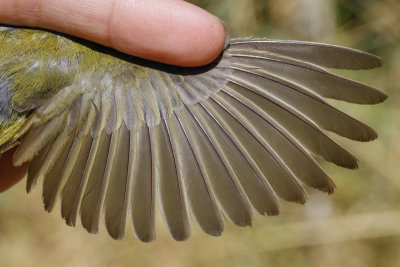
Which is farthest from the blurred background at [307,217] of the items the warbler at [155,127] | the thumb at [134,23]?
the thumb at [134,23]

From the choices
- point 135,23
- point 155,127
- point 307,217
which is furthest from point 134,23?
point 307,217

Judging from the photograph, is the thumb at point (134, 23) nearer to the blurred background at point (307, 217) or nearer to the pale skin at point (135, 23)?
the pale skin at point (135, 23)

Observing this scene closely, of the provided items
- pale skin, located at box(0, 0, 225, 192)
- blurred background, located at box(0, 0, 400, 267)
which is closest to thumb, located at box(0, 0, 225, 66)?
pale skin, located at box(0, 0, 225, 192)

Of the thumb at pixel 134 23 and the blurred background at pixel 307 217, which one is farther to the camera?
the blurred background at pixel 307 217

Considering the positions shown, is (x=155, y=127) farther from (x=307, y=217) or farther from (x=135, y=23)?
(x=307, y=217)

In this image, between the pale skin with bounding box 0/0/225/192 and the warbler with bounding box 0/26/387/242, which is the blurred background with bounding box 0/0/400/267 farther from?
the pale skin with bounding box 0/0/225/192

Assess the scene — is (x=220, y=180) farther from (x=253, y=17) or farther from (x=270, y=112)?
(x=253, y=17)
